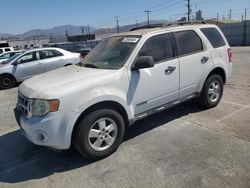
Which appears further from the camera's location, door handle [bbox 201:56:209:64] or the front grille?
door handle [bbox 201:56:209:64]

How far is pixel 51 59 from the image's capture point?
1125 centimetres

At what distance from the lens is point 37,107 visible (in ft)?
11.1

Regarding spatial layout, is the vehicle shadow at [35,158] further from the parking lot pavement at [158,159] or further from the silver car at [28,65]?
the silver car at [28,65]

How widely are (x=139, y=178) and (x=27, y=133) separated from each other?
1.66 meters

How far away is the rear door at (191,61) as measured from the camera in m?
4.65

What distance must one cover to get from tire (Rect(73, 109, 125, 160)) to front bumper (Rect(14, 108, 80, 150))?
149mm

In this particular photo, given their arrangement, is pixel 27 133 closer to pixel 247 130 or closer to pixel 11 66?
pixel 247 130

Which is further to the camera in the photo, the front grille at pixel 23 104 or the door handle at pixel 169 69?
the door handle at pixel 169 69

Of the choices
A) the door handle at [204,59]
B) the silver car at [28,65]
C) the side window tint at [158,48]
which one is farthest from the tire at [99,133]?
the silver car at [28,65]

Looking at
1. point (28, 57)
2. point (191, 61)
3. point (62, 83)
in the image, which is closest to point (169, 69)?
point (191, 61)

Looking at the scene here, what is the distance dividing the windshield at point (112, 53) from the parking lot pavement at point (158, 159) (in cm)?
134

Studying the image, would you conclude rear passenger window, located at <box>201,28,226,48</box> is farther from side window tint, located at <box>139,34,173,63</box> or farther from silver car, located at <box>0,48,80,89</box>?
silver car, located at <box>0,48,80,89</box>

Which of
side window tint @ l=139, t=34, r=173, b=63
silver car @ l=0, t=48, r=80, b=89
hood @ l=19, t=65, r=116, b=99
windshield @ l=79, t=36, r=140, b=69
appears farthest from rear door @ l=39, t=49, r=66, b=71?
side window tint @ l=139, t=34, r=173, b=63

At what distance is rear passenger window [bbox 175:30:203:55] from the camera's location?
15.4ft
